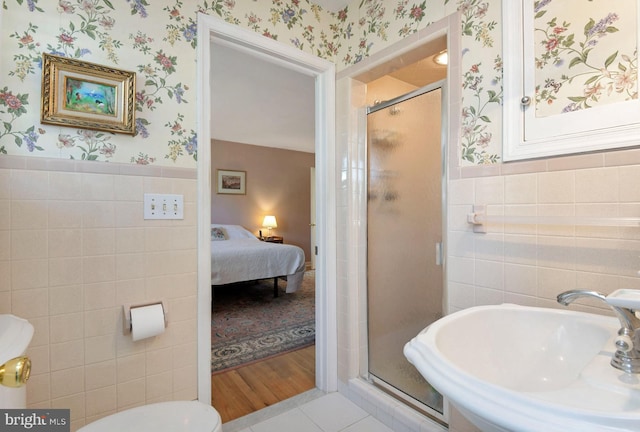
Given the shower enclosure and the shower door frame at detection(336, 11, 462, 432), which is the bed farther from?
the shower enclosure

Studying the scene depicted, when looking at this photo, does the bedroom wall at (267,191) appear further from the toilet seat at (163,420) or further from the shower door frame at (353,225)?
the toilet seat at (163,420)

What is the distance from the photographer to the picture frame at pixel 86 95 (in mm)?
1145

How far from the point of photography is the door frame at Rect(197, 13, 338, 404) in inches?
58.1

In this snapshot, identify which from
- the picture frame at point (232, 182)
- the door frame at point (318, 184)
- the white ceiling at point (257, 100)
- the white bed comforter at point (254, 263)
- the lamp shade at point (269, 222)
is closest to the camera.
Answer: the door frame at point (318, 184)

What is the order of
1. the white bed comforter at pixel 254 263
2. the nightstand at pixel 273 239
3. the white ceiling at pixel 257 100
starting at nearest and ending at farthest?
1. the white ceiling at pixel 257 100
2. the white bed comforter at pixel 254 263
3. the nightstand at pixel 273 239

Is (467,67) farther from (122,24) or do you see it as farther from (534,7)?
(122,24)

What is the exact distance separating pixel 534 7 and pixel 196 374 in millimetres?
2085

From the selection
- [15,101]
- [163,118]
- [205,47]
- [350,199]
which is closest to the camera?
[15,101]

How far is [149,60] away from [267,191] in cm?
450

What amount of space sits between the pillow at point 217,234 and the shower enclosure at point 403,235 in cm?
312

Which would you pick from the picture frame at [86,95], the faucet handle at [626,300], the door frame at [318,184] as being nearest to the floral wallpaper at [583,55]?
the faucet handle at [626,300]

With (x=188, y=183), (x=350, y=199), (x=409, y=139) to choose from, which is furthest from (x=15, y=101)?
(x=409, y=139)

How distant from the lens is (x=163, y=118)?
1.38 meters

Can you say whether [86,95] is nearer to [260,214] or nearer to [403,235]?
[403,235]
